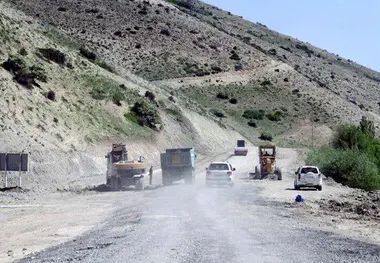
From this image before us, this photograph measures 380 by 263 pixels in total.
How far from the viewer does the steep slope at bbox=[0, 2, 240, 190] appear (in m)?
53.5

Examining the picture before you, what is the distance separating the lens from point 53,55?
3145 inches

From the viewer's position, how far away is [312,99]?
135 m

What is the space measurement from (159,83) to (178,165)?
72.1 metres

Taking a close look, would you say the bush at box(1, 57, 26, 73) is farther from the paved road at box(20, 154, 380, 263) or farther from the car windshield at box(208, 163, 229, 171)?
the paved road at box(20, 154, 380, 263)

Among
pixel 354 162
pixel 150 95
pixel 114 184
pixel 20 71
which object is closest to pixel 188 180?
pixel 114 184

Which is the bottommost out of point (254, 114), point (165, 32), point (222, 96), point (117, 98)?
point (117, 98)

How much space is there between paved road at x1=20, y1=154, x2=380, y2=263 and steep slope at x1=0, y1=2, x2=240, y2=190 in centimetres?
1943

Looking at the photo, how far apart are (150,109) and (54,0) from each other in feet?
194

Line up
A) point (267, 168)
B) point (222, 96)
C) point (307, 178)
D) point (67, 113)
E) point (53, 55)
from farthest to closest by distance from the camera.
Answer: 1. point (222, 96)
2. point (53, 55)
3. point (67, 113)
4. point (267, 168)
5. point (307, 178)

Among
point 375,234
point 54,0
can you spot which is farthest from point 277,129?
point 375,234

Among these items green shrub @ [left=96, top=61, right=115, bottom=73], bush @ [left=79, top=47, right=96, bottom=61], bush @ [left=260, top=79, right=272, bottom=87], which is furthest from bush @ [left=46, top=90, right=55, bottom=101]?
bush @ [left=260, top=79, right=272, bottom=87]

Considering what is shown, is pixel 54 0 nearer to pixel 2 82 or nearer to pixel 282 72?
pixel 282 72

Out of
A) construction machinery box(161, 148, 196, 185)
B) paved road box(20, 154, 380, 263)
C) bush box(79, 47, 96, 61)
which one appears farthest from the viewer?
bush box(79, 47, 96, 61)

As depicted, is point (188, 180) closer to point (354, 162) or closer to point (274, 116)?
point (354, 162)
